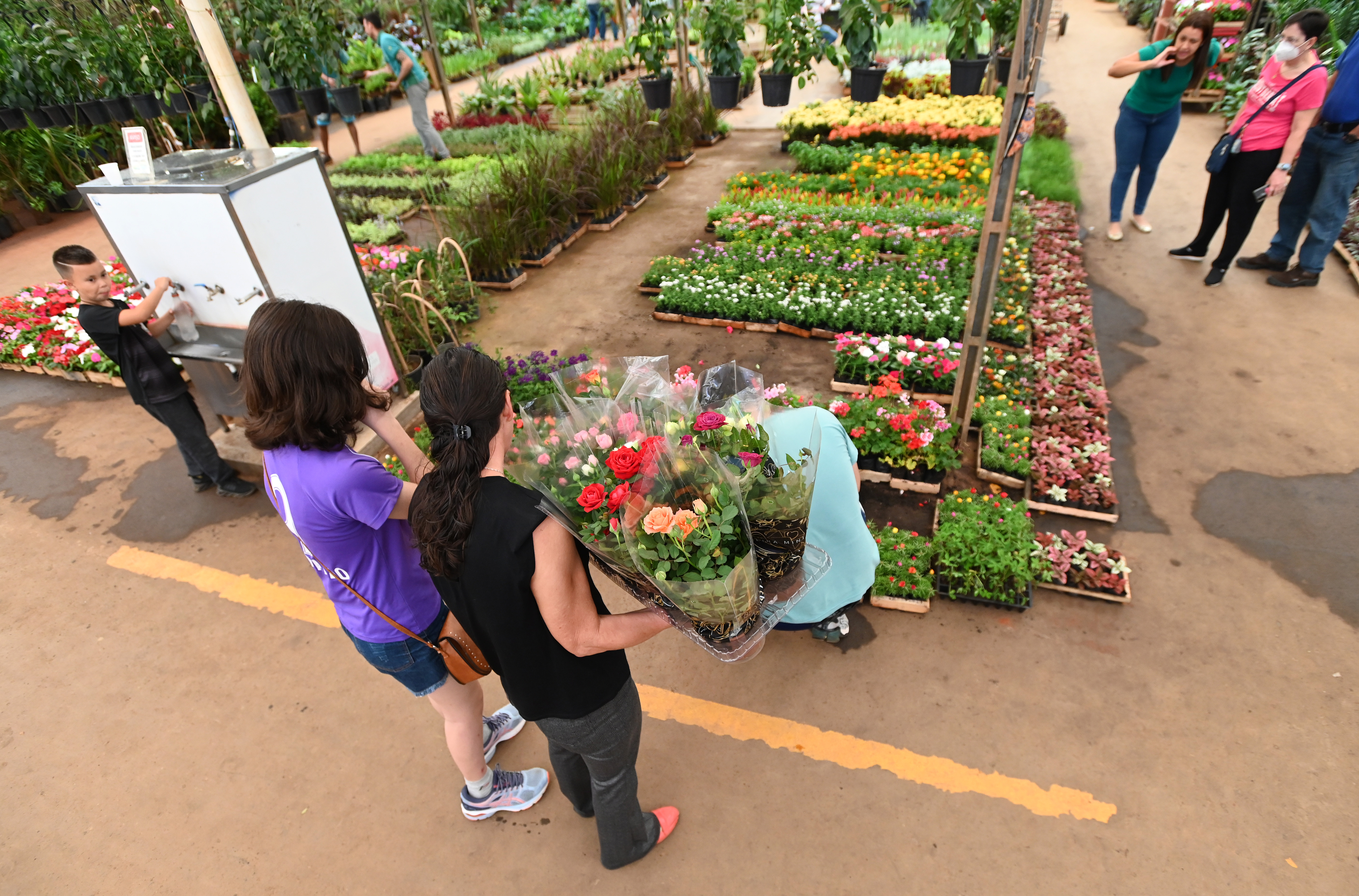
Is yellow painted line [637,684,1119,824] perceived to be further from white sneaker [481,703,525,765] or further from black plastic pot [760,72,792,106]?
black plastic pot [760,72,792,106]

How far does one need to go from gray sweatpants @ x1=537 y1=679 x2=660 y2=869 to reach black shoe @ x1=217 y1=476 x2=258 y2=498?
2844mm

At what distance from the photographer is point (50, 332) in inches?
206

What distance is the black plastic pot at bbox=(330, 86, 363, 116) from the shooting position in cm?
948

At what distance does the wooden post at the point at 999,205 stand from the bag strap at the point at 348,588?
270 centimetres

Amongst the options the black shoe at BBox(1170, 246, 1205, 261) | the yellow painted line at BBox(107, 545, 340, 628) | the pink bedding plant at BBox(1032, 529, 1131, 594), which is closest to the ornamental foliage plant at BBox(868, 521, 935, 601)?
the pink bedding plant at BBox(1032, 529, 1131, 594)

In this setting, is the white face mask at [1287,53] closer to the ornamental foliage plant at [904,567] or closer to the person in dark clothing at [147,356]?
the ornamental foliage plant at [904,567]

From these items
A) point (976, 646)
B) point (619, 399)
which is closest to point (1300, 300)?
point (976, 646)

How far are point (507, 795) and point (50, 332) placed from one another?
18.6 ft

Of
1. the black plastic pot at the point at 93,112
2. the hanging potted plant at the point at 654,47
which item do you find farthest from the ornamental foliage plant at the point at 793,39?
the black plastic pot at the point at 93,112

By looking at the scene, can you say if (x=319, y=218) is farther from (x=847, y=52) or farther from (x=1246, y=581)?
(x=1246, y=581)

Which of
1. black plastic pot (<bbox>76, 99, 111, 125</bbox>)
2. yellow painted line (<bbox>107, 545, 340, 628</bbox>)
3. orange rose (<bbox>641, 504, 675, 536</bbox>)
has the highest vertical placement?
black plastic pot (<bbox>76, 99, 111, 125</bbox>)

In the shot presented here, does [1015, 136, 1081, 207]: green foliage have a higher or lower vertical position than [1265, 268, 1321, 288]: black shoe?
higher

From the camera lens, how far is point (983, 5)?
137 inches

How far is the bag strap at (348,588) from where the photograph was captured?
68.0 inches
